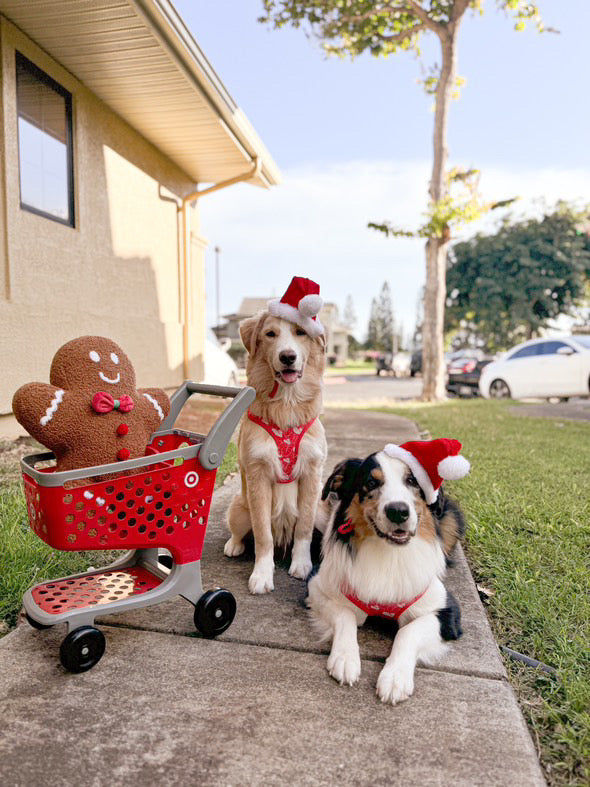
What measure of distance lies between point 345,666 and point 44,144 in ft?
18.6

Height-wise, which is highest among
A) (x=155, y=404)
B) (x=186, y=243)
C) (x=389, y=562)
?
(x=186, y=243)

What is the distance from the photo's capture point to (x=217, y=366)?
34.1 ft

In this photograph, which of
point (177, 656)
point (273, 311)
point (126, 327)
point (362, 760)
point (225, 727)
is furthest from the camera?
point (126, 327)

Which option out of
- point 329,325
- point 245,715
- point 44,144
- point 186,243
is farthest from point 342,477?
point 329,325

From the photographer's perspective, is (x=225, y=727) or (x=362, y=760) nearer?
(x=362, y=760)

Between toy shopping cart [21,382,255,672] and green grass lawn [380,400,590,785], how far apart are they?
3.71 ft

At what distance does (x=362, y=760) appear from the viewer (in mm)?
1431

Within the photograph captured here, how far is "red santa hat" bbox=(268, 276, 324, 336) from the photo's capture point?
2520 mm

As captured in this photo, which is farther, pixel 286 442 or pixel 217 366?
pixel 217 366

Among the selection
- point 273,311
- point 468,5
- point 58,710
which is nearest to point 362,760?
point 58,710

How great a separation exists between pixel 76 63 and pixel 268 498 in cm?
515

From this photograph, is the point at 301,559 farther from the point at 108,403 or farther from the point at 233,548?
the point at 108,403

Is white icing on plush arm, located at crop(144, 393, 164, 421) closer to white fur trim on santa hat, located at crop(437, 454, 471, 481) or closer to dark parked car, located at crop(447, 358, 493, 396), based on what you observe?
white fur trim on santa hat, located at crop(437, 454, 471, 481)

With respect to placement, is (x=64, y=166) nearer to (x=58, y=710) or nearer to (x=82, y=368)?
(x=82, y=368)
